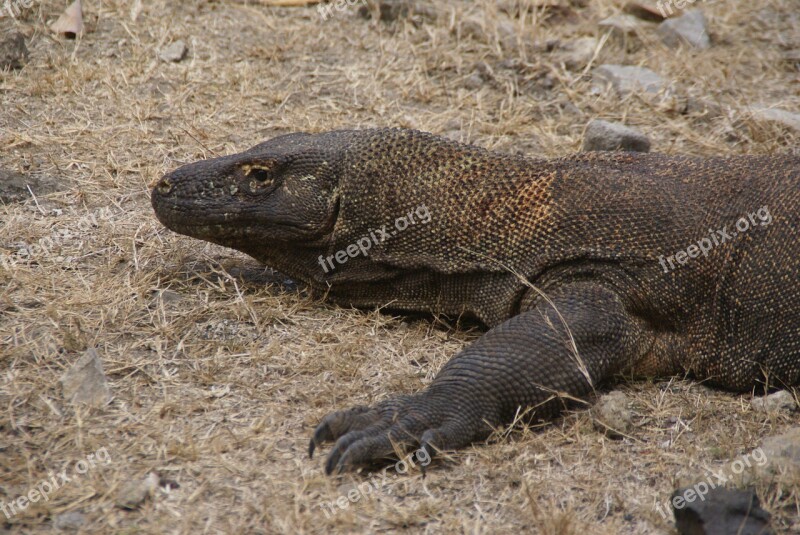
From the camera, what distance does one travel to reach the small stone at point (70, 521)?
306cm

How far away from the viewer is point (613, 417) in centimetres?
386

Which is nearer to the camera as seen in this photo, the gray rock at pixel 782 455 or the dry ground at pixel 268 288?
the dry ground at pixel 268 288

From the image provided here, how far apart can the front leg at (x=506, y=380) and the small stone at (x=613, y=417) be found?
109mm

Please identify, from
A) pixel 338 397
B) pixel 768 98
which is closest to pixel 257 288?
pixel 338 397

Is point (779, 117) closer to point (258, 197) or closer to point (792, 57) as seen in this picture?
point (792, 57)

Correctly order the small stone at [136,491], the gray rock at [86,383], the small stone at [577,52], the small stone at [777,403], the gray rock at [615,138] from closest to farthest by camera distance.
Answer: the small stone at [136,491]
the gray rock at [86,383]
the small stone at [777,403]
the gray rock at [615,138]
the small stone at [577,52]

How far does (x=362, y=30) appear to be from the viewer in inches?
302

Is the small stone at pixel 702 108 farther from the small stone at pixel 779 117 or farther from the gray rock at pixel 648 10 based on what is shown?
the gray rock at pixel 648 10

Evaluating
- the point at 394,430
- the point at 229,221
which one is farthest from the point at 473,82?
the point at 394,430

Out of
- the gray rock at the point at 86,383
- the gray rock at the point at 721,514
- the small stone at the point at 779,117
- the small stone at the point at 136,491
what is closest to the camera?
the gray rock at the point at 721,514

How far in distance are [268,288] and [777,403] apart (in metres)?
2.49

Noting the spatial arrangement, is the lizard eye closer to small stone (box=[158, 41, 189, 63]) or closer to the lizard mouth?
the lizard mouth

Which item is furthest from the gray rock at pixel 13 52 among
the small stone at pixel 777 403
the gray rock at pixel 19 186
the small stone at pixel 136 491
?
the small stone at pixel 777 403

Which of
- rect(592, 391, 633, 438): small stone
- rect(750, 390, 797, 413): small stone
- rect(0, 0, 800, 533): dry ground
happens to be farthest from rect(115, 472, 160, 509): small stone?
rect(750, 390, 797, 413): small stone
